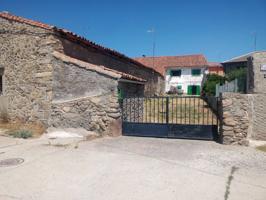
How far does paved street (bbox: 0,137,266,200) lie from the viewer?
13.8 ft

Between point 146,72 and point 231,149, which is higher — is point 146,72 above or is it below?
above

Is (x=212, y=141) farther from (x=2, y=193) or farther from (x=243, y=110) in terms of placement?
(x=2, y=193)

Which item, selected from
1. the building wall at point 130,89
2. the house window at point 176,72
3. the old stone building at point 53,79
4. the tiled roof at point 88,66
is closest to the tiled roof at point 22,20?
the old stone building at point 53,79

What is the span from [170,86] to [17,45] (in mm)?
34676

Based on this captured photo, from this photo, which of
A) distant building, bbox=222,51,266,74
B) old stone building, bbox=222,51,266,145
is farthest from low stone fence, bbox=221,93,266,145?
distant building, bbox=222,51,266,74

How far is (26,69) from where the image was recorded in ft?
33.7

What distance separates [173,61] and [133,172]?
40580 mm

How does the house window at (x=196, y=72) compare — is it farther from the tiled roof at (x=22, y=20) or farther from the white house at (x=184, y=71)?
the tiled roof at (x=22, y=20)

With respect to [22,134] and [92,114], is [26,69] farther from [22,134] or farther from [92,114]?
[92,114]

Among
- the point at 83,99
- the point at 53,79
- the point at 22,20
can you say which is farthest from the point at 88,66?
the point at 22,20

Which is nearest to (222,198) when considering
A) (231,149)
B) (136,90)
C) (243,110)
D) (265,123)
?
(231,149)

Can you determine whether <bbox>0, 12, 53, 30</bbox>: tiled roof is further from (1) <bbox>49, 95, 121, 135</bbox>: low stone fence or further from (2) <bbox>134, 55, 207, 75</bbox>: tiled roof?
(2) <bbox>134, 55, 207, 75</bbox>: tiled roof

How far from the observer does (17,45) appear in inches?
412

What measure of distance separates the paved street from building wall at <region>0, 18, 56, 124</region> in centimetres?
250
